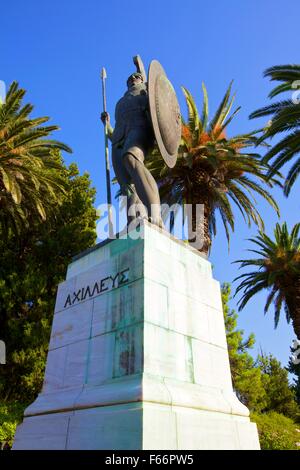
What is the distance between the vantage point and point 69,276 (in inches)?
195

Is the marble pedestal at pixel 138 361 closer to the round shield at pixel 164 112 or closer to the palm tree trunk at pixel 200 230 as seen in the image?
the round shield at pixel 164 112

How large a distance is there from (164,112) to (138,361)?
3486 millimetres

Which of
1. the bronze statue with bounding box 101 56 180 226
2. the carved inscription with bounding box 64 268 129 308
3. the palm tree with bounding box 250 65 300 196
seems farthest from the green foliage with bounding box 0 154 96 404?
the bronze statue with bounding box 101 56 180 226

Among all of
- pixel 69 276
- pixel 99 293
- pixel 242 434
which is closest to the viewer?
pixel 242 434

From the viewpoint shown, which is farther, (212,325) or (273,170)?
(273,170)

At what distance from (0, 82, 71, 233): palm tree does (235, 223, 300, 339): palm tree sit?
35.6 feet

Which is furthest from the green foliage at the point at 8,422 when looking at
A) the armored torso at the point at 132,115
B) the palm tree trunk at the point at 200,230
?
the armored torso at the point at 132,115

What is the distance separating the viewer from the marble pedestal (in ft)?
10.2

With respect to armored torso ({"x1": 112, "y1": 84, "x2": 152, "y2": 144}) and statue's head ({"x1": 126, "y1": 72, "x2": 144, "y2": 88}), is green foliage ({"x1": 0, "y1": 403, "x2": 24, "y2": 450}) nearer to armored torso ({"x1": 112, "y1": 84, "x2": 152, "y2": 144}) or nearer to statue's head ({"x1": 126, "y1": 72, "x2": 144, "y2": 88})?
armored torso ({"x1": 112, "y1": 84, "x2": 152, "y2": 144})

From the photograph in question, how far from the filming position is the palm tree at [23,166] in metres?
13.7

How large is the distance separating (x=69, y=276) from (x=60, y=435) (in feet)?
6.59

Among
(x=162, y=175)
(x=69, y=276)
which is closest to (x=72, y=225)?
(x=162, y=175)
